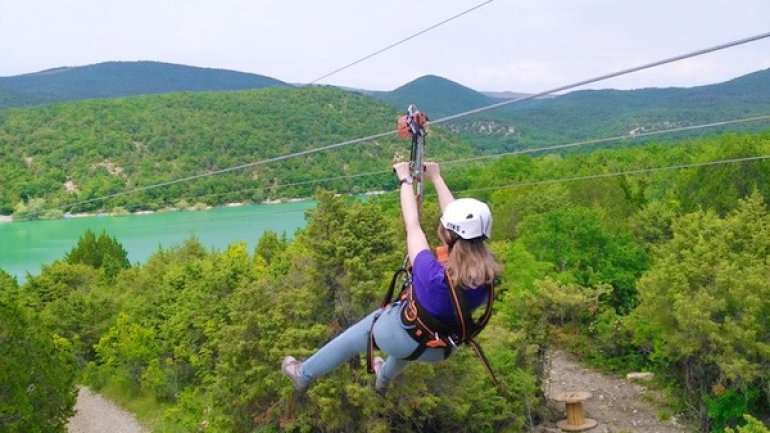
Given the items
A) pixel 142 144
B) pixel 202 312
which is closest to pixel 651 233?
pixel 202 312

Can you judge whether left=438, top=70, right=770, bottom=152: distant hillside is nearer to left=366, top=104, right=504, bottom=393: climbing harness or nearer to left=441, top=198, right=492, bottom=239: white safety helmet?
left=366, top=104, right=504, bottom=393: climbing harness

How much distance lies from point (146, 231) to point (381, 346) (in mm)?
79432

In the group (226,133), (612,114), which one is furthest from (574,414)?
(612,114)

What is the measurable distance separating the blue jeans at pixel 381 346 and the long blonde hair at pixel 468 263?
550mm

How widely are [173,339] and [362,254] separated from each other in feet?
43.7

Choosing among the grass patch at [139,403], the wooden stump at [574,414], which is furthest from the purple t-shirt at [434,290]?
the grass patch at [139,403]

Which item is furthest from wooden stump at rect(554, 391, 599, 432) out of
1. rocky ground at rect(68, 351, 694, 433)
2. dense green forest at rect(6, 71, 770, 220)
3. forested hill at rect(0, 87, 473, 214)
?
forested hill at rect(0, 87, 473, 214)

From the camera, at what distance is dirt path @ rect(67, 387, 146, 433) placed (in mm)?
28500

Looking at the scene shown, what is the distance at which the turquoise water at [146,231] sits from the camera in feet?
213

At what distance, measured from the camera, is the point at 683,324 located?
17.8 meters

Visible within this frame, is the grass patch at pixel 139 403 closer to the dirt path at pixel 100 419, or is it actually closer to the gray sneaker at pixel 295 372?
the dirt path at pixel 100 419

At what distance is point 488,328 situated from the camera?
63.3ft

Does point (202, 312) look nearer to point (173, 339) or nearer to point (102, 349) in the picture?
point (173, 339)

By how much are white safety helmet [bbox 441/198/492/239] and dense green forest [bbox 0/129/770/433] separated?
5.63 metres
